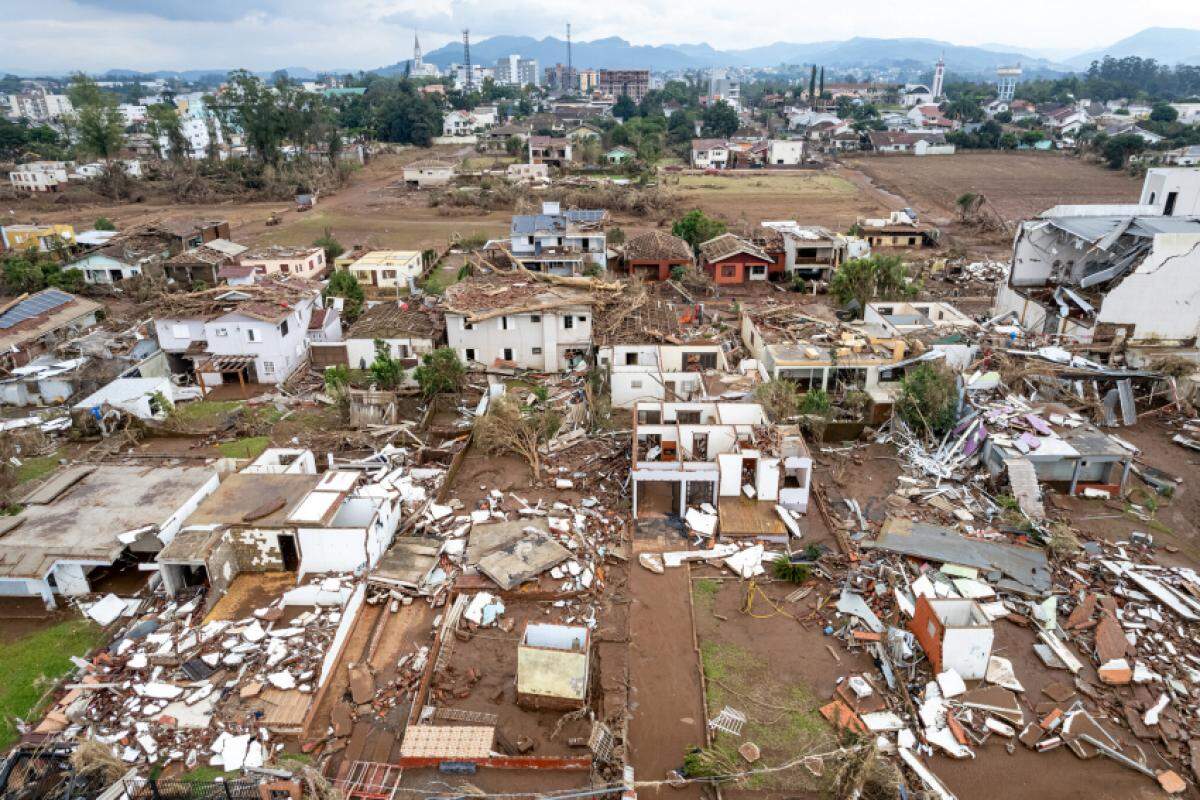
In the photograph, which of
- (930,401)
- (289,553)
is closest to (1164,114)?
(930,401)

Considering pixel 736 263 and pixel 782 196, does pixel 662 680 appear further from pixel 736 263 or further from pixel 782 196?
pixel 782 196

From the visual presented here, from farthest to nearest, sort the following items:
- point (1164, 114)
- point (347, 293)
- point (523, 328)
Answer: point (1164, 114)
point (347, 293)
point (523, 328)

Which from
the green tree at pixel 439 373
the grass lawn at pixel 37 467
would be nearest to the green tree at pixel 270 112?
the grass lawn at pixel 37 467

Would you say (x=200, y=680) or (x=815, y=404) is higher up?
(x=815, y=404)

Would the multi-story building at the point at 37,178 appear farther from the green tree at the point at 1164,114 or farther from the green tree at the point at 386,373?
the green tree at the point at 1164,114

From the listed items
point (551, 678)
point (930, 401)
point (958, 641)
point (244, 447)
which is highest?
point (930, 401)

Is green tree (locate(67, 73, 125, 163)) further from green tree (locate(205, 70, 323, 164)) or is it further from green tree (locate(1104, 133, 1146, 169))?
green tree (locate(1104, 133, 1146, 169))

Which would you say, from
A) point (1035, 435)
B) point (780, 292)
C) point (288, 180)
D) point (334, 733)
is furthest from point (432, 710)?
point (288, 180)

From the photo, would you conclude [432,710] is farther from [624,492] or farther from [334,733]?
[624,492]
